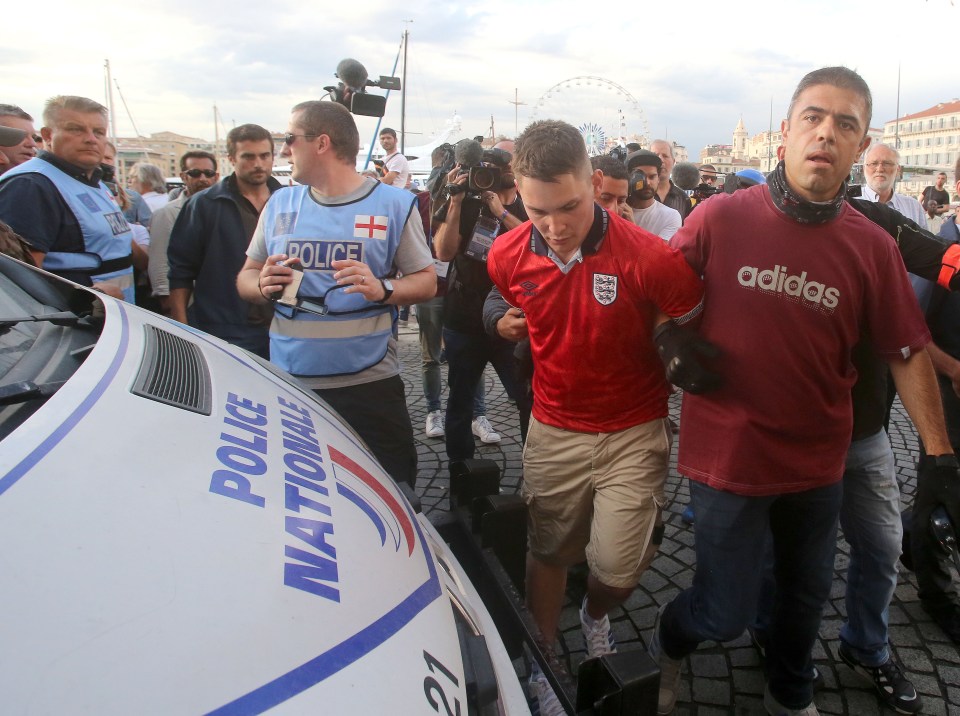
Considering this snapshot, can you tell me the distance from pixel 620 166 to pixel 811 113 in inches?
61.8

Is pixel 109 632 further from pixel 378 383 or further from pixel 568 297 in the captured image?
pixel 378 383

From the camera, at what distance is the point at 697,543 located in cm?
204

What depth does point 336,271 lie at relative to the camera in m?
2.49

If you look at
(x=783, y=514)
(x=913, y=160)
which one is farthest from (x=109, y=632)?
(x=913, y=160)

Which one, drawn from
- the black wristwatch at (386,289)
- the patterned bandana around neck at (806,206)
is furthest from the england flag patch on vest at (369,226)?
the patterned bandana around neck at (806,206)

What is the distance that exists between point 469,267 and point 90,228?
1.98m

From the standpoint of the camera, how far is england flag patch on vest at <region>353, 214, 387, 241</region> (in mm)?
2605

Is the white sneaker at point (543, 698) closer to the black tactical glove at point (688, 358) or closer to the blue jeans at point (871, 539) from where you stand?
the black tactical glove at point (688, 358)

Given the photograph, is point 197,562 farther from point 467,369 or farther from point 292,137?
point 467,369

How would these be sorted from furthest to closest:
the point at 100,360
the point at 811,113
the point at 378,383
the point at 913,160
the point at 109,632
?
1. the point at 913,160
2. the point at 378,383
3. the point at 811,113
4. the point at 100,360
5. the point at 109,632

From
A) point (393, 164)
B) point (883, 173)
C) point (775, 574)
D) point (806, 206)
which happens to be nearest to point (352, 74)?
point (806, 206)

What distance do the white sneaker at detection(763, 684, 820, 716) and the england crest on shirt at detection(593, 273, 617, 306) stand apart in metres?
1.44

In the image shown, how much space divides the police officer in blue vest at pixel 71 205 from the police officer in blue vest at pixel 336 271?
3.72 feet

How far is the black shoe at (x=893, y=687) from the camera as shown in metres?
2.24
